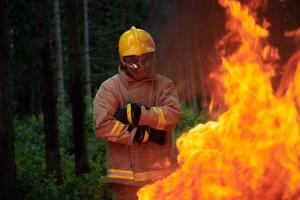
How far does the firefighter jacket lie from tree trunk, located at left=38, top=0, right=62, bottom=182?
6108 millimetres

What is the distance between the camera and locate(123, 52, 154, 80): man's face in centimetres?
533

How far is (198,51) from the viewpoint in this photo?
36.9 meters

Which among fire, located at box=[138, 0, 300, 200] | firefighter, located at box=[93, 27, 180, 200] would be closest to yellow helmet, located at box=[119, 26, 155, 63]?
firefighter, located at box=[93, 27, 180, 200]

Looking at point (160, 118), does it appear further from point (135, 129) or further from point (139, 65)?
point (139, 65)

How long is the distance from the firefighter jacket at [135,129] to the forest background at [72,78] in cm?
238

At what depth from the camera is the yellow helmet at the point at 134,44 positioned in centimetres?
532

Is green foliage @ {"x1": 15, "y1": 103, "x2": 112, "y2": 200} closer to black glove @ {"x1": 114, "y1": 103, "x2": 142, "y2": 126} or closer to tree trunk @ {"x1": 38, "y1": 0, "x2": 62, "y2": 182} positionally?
tree trunk @ {"x1": 38, "y1": 0, "x2": 62, "y2": 182}

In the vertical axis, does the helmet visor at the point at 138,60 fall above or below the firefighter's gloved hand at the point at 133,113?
above

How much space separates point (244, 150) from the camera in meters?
5.06

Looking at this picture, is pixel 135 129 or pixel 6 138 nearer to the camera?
pixel 135 129

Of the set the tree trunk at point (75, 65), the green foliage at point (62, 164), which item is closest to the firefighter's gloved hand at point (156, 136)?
the green foliage at point (62, 164)

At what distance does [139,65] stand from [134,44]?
8.3 inches

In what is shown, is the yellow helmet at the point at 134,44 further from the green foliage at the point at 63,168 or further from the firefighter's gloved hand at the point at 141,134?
the green foliage at the point at 63,168

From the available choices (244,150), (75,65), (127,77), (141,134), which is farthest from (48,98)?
(244,150)
